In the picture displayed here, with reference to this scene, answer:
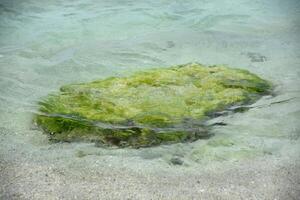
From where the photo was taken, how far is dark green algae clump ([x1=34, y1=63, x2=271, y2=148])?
17.6ft

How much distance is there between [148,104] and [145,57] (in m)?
2.21

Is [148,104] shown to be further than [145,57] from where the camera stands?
No

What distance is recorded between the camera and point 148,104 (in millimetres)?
6023

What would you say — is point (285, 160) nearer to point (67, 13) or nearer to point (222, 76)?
point (222, 76)

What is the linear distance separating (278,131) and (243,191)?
5.04 ft

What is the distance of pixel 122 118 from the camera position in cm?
570

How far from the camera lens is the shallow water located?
4.95 m

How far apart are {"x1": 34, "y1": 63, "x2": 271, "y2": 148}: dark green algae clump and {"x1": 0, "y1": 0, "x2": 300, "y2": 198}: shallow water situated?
22 centimetres

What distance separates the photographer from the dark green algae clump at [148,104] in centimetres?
538

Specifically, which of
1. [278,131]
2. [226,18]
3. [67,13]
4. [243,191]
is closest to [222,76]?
[278,131]

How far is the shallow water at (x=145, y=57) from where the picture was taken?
495 centimetres

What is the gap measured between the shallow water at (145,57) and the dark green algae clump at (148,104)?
22 centimetres

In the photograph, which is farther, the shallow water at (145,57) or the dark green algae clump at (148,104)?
the dark green algae clump at (148,104)

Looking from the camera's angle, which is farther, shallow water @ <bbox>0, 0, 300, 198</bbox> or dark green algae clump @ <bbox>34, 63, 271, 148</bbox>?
dark green algae clump @ <bbox>34, 63, 271, 148</bbox>
